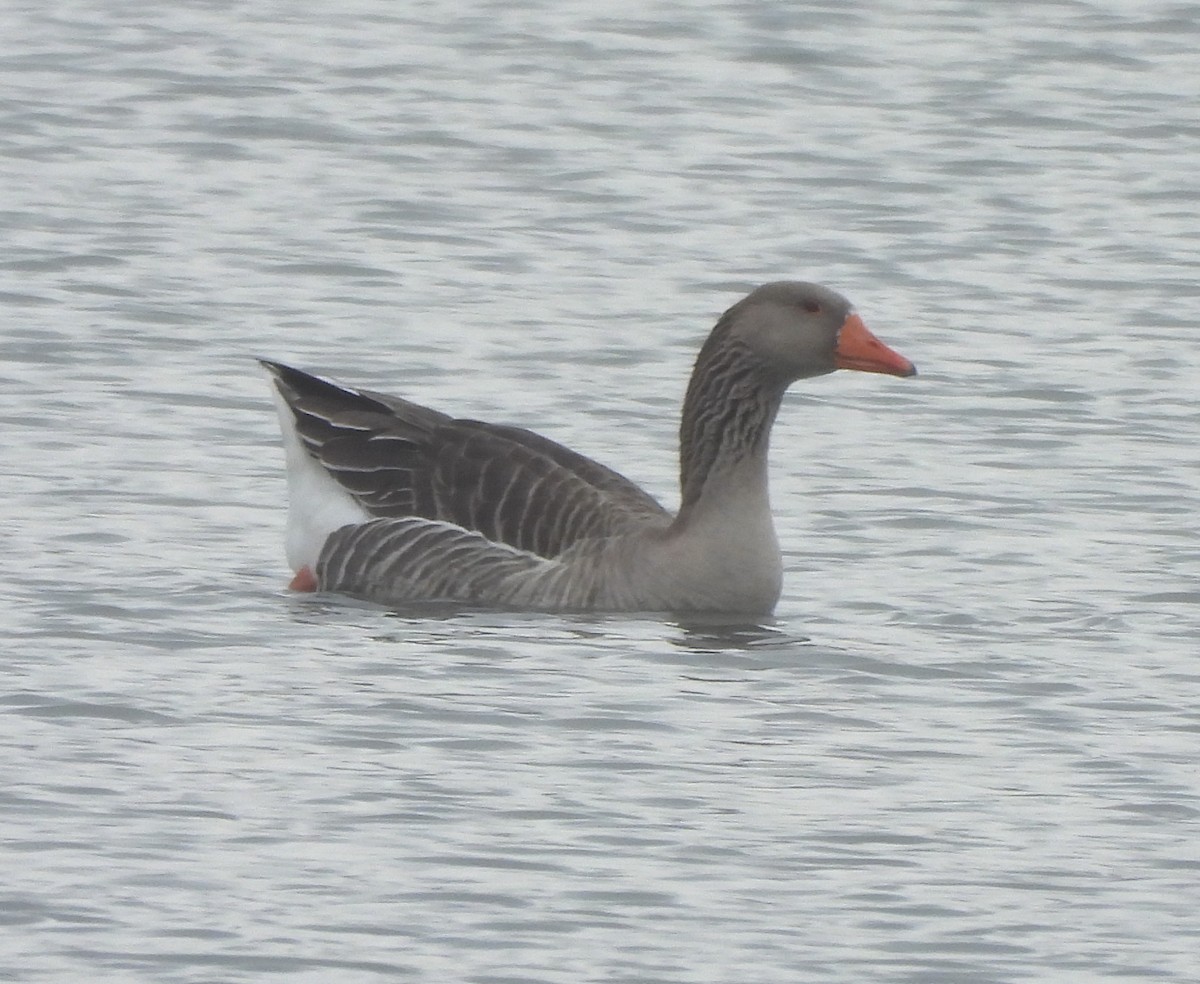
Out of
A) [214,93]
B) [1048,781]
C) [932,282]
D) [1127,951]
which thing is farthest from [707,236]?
[1127,951]

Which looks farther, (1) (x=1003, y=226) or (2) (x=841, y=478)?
(1) (x=1003, y=226)

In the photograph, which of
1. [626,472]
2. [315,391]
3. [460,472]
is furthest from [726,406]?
[626,472]

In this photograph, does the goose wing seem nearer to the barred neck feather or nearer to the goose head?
the barred neck feather

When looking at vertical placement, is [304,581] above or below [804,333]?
below

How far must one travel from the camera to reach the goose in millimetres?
12352

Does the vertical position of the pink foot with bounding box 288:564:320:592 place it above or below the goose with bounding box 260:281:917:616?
below

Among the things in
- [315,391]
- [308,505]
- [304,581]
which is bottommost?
[304,581]

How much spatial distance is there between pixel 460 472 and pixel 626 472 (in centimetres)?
191

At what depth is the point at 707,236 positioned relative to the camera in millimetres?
19641

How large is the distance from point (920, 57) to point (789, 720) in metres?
15.5

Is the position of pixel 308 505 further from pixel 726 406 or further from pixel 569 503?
pixel 726 406

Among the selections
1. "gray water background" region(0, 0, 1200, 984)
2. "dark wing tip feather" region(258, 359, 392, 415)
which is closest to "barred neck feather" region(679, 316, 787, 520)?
"gray water background" region(0, 0, 1200, 984)

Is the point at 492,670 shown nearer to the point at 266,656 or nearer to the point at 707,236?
the point at 266,656

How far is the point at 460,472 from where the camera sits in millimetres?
12805
